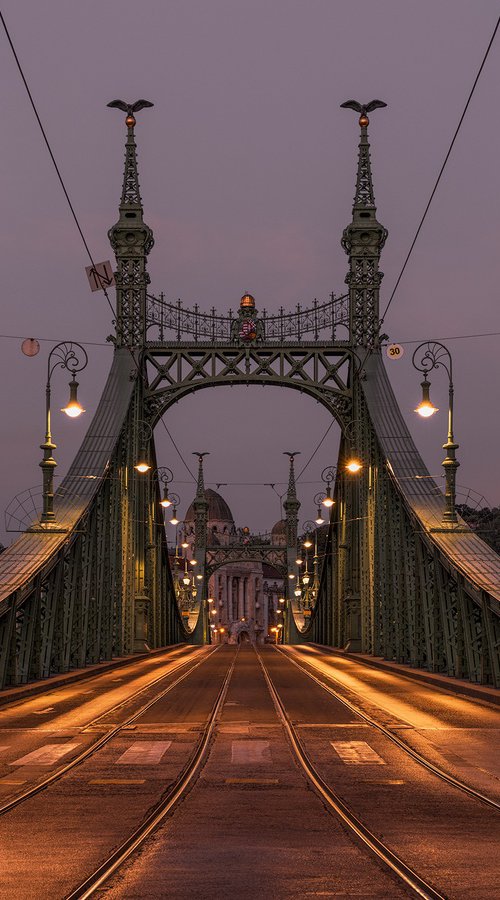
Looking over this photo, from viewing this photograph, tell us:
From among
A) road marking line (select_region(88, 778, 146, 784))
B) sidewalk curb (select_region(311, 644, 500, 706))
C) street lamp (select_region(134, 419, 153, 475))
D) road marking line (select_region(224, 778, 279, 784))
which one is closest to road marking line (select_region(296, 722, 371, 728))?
sidewalk curb (select_region(311, 644, 500, 706))

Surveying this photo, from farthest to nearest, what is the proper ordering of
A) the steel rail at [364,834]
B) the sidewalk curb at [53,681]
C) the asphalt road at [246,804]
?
the sidewalk curb at [53,681]
the asphalt road at [246,804]
the steel rail at [364,834]

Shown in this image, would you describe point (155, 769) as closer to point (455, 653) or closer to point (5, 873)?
point (5, 873)

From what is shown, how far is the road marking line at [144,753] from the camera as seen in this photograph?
1520 cm

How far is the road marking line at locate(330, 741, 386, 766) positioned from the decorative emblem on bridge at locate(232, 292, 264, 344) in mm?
35719

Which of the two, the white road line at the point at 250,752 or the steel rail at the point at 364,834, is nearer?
the steel rail at the point at 364,834

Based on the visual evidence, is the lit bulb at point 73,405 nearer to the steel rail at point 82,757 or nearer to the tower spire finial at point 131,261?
the steel rail at point 82,757

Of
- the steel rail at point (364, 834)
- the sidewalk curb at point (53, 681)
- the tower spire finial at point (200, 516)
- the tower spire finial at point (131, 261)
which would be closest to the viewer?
the steel rail at point (364, 834)

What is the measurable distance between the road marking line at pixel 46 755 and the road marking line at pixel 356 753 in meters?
3.35

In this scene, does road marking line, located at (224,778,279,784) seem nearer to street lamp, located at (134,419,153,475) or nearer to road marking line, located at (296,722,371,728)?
road marking line, located at (296,722,371,728)

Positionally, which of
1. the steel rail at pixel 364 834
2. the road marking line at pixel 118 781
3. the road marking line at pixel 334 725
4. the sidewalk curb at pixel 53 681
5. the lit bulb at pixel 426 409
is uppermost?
the lit bulb at pixel 426 409

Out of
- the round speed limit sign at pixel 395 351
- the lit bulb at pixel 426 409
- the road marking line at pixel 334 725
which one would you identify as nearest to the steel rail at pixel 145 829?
the road marking line at pixel 334 725

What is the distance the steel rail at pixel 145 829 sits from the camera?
8.28m

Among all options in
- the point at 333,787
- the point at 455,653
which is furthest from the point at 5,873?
the point at 455,653

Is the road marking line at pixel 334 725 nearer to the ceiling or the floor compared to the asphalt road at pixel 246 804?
nearer to the ceiling
